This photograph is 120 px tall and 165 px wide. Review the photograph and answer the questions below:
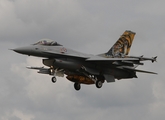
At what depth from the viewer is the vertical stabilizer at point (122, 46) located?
5401 cm

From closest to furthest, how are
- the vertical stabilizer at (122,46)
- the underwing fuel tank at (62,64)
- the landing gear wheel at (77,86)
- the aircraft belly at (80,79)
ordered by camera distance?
the underwing fuel tank at (62,64), the aircraft belly at (80,79), the vertical stabilizer at (122,46), the landing gear wheel at (77,86)

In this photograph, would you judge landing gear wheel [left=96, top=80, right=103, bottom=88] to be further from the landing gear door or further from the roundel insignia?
the roundel insignia

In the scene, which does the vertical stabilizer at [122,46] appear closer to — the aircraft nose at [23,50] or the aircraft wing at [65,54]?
the aircraft wing at [65,54]

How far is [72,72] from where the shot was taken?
50844mm

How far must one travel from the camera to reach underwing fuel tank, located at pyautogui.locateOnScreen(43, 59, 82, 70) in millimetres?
48616

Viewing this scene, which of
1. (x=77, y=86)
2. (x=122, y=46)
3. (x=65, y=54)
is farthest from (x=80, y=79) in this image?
(x=122, y=46)

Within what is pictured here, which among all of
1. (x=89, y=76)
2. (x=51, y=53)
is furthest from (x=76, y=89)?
(x=51, y=53)

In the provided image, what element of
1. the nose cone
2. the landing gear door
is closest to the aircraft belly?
the landing gear door

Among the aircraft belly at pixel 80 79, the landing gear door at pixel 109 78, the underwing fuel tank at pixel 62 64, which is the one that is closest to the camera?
the underwing fuel tank at pixel 62 64

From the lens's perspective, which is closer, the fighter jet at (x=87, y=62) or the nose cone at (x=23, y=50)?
the nose cone at (x=23, y=50)

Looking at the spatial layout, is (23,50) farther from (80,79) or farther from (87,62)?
(80,79)

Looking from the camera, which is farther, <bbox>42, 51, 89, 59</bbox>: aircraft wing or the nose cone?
<bbox>42, 51, 89, 59</bbox>: aircraft wing

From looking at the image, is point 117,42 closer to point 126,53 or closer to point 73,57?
point 126,53

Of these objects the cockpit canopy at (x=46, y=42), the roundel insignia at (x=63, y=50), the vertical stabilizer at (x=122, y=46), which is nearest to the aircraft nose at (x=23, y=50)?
the cockpit canopy at (x=46, y=42)
